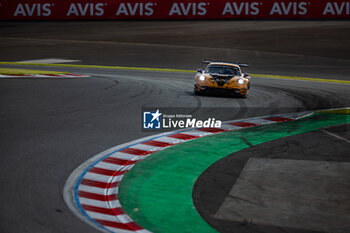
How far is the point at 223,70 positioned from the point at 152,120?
221 inches

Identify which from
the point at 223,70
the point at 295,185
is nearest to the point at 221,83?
the point at 223,70

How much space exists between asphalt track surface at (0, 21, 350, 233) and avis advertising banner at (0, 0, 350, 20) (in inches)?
34.1

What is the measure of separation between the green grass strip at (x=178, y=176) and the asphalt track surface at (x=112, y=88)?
1029 mm

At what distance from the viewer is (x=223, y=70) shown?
1852 cm

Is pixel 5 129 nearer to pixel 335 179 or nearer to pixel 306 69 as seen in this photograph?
pixel 335 179

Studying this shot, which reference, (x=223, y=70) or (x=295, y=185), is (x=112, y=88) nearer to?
(x=223, y=70)

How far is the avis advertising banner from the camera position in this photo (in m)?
44.2

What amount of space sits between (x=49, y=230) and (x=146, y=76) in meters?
18.5

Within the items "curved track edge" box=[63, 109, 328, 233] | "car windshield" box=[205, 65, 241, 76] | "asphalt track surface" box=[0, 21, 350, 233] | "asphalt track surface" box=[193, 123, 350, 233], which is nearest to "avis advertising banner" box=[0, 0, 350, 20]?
"asphalt track surface" box=[0, 21, 350, 233]

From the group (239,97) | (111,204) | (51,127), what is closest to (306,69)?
(239,97)

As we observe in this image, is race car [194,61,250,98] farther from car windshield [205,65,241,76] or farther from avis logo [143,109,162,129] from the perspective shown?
avis logo [143,109,162,129]

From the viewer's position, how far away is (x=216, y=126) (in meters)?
13.3

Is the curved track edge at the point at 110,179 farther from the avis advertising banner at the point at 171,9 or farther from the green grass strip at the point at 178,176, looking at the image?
the avis advertising banner at the point at 171,9

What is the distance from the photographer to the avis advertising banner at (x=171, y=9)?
145 feet
